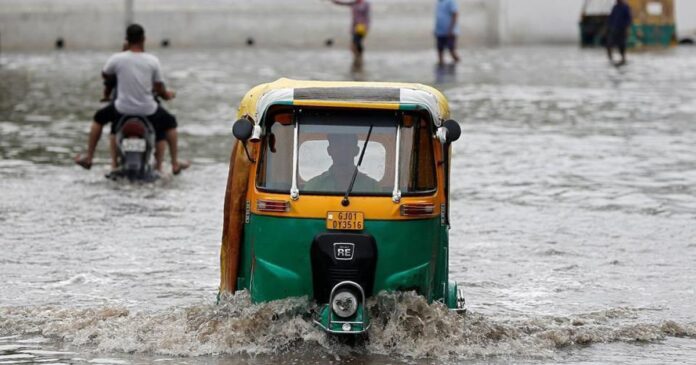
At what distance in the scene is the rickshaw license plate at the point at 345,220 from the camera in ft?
29.3

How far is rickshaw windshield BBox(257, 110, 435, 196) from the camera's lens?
30.2 ft

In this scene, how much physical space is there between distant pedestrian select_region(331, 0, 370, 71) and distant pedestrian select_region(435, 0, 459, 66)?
159 cm

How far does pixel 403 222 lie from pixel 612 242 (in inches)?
195

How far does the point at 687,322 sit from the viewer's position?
10.5 meters

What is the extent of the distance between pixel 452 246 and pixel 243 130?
4598mm

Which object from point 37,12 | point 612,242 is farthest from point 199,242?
point 37,12

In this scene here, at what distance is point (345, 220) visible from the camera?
29.4 ft

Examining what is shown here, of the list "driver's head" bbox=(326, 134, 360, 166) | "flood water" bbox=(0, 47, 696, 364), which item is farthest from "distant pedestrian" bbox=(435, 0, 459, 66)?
"driver's head" bbox=(326, 134, 360, 166)

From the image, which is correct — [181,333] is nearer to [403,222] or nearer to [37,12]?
[403,222]

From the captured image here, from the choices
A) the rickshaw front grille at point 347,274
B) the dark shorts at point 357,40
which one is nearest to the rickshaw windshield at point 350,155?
the rickshaw front grille at point 347,274

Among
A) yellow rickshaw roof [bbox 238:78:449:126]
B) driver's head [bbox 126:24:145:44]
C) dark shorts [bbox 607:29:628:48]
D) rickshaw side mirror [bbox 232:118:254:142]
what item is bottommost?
dark shorts [bbox 607:29:628:48]

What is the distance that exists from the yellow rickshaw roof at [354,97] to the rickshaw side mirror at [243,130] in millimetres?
176

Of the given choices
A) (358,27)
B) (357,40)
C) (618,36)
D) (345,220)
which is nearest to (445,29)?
(357,40)

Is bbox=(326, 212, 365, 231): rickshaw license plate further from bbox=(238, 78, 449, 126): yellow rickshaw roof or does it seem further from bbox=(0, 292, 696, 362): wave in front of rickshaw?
bbox=(238, 78, 449, 126): yellow rickshaw roof
